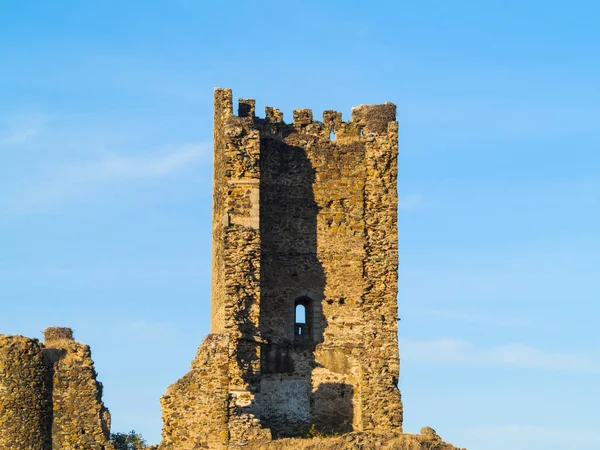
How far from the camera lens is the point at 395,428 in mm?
42219

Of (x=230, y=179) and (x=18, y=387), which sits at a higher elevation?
(x=230, y=179)

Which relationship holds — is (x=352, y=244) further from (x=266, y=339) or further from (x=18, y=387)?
(x=18, y=387)

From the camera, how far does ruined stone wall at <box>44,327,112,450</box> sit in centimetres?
4006

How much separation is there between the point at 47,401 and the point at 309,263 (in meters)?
6.85

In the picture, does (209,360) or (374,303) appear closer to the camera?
A: (209,360)

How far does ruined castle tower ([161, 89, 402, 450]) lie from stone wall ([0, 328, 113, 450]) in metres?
3.14

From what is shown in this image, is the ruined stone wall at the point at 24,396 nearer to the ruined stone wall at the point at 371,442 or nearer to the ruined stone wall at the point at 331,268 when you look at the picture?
the ruined stone wall at the point at 371,442

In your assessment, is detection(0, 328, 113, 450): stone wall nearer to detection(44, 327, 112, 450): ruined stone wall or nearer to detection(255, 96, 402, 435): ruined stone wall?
detection(44, 327, 112, 450): ruined stone wall

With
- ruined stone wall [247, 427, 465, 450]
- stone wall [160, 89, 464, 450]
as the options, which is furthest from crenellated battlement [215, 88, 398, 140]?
ruined stone wall [247, 427, 465, 450]

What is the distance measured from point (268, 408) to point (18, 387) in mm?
5594

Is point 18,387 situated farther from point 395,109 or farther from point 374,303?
point 395,109

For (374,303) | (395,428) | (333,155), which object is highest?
(333,155)

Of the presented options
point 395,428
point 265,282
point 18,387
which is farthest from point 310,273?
point 18,387

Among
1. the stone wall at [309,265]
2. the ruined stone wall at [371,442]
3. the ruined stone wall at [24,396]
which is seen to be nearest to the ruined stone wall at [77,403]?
the ruined stone wall at [24,396]
